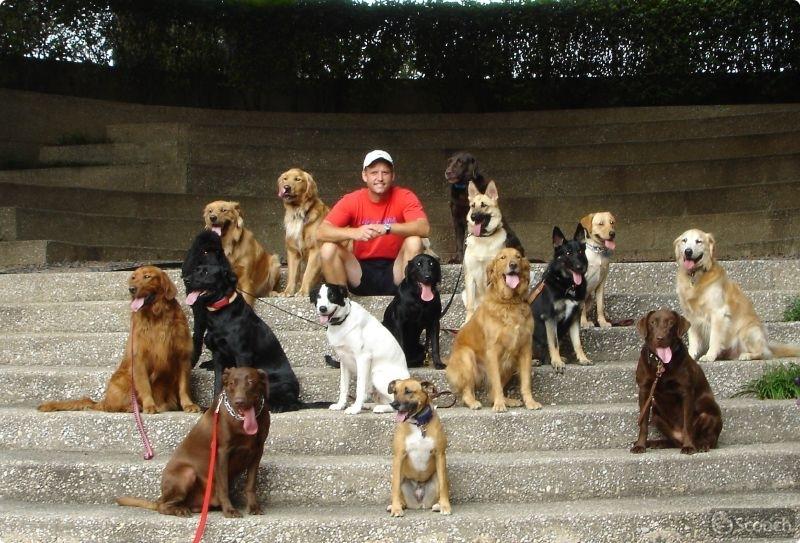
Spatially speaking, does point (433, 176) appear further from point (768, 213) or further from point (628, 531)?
point (628, 531)

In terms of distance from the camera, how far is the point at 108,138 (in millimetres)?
11742

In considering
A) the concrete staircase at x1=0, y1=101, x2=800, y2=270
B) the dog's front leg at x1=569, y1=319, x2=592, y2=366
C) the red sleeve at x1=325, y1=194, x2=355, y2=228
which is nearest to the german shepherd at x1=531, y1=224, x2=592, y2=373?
the dog's front leg at x1=569, y1=319, x2=592, y2=366

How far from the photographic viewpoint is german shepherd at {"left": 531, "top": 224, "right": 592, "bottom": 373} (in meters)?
6.22

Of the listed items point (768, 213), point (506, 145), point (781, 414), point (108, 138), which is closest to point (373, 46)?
point (506, 145)

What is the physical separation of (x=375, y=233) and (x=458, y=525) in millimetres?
2476

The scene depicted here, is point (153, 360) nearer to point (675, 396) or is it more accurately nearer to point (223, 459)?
point (223, 459)

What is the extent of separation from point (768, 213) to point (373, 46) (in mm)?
5427

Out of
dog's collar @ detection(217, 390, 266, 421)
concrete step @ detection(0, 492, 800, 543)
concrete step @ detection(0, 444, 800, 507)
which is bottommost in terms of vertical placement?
concrete step @ detection(0, 492, 800, 543)

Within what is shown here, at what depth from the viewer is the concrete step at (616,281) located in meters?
7.42

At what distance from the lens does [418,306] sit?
20.3 feet

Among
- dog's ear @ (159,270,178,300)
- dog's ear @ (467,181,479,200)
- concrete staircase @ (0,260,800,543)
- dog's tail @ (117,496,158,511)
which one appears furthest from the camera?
dog's ear @ (467,181,479,200)

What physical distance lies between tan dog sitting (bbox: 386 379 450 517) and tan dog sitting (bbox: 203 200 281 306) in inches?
91.8

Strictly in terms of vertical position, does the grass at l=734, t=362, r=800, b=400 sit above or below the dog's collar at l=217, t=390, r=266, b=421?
above

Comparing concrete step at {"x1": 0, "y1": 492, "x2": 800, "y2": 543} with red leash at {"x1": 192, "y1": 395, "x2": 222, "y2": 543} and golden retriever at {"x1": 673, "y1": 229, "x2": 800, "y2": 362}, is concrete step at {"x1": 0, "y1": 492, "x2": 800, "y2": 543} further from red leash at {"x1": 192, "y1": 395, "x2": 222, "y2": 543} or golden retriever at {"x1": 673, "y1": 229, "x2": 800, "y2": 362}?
golden retriever at {"x1": 673, "y1": 229, "x2": 800, "y2": 362}
